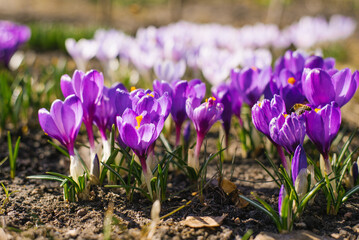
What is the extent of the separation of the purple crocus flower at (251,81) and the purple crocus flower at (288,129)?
55cm

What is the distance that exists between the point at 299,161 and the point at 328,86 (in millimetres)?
352

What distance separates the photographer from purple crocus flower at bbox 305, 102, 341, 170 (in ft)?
4.43

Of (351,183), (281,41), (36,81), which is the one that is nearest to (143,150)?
(351,183)

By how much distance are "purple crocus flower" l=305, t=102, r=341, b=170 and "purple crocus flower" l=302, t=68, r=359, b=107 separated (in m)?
0.12

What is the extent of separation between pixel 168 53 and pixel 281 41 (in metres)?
2.01

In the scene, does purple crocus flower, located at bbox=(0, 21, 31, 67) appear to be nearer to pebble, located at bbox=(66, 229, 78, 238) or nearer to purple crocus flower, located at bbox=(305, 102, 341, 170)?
pebble, located at bbox=(66, 229, 78, 238)

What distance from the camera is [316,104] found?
60.1 inches

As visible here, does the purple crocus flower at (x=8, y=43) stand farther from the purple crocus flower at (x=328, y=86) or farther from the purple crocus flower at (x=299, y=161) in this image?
the purple crocus flower at (x=299, y=161)

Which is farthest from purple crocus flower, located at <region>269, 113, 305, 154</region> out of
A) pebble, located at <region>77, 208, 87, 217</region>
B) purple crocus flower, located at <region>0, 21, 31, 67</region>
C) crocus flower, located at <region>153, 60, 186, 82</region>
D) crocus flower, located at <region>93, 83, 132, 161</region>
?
purple crocus flower, located at <region>0, 21, 31, 67</region>

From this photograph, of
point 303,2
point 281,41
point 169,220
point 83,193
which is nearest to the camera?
point 169,220

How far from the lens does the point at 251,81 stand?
1.88 metres

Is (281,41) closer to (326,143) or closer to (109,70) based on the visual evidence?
(109,70)

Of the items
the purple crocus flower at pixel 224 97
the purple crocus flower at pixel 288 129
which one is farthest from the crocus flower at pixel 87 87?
the purple crocus flower at pixel 288 129

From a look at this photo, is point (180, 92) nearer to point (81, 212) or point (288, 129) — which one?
point (288, 129)
